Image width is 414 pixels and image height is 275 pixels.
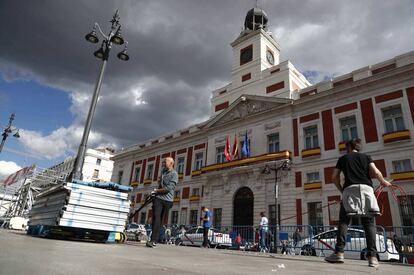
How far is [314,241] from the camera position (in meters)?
11.7

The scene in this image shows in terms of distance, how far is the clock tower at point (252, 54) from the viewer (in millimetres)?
27188

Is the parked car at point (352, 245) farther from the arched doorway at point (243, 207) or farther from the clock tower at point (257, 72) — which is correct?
the clock tower at point (257, 72)

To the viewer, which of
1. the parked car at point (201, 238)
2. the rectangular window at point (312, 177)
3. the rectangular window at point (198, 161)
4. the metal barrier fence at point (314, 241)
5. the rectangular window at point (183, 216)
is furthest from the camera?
the rectangular window at point (198, 161)

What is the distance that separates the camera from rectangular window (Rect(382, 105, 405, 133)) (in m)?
17.1

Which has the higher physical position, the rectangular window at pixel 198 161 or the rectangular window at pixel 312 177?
the rectangular window at pixel 198 161

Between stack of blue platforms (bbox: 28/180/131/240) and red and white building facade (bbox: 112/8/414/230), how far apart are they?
517 inches

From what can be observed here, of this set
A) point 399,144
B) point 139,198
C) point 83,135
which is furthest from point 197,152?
point 83,135

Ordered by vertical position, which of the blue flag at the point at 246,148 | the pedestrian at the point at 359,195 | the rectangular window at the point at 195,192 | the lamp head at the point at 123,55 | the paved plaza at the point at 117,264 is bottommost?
the paved plaza at the point at 117,264

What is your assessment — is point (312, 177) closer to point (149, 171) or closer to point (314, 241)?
point (314, 241)

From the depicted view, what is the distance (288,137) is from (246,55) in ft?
37.9

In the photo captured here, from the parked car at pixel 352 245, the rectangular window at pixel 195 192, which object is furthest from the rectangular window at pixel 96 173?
the parked car at pixel 352 245

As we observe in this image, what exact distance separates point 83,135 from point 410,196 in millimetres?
16655

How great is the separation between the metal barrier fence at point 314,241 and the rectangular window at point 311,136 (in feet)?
23.9

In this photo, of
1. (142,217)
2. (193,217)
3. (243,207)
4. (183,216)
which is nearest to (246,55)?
(243,207)
